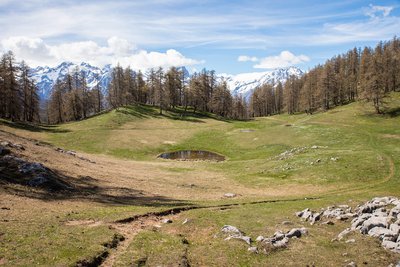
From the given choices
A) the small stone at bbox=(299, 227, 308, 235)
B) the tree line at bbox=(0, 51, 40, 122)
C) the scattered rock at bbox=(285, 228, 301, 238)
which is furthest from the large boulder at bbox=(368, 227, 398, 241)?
the tree line at bbox=(0, 51, 40, 122)

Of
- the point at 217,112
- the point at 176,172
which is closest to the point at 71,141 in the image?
the point at 176,172

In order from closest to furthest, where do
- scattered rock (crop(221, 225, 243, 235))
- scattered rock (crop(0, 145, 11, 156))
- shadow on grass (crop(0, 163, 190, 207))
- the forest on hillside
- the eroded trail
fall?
the eroded trail, scattered rock (crop(221, 225, 243, 235)), shadow on grass (crop(0, 163, 190, 207)), scattered rock (crop(0, 145, 11, 156)), the forest on hillside

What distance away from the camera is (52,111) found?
13850 centimetres

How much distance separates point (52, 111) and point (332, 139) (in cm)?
11382

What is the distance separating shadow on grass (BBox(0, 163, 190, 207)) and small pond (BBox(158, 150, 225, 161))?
3950 centimetres

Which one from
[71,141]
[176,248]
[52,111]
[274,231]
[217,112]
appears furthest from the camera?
[217,112]

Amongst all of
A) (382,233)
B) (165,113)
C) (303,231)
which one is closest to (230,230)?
(303,231)

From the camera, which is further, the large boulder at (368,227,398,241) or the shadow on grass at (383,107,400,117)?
the shadow on grass at (383,107,400,117)

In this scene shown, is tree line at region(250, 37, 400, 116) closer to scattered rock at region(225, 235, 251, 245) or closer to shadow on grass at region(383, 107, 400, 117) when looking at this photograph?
shadow on grass at region(383, 107, 400, 117)

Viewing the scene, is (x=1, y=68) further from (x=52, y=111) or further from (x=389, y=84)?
→ (x=389, y=84)

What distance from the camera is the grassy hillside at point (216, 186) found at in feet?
65.8

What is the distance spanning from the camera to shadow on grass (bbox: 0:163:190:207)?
31.4 metres

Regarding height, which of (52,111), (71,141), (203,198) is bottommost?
(203,198)

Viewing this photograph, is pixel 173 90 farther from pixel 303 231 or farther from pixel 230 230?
pixel 303 231
